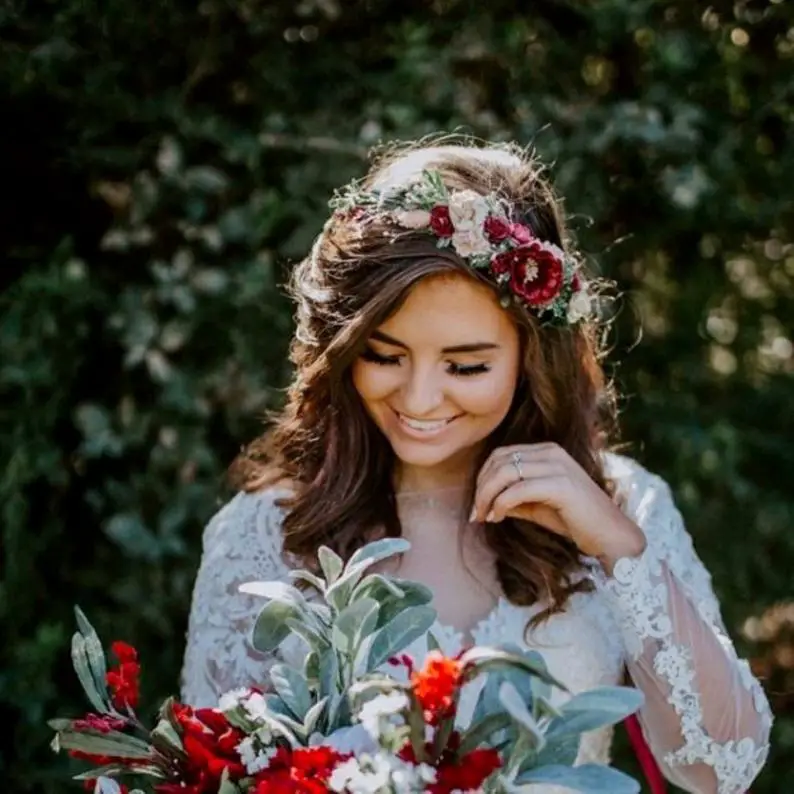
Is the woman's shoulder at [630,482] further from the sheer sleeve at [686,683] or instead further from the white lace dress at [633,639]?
the sheer sleeve at [686,683]

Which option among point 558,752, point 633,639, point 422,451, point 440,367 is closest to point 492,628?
point 633,639

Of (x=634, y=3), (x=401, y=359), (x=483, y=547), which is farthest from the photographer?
(x=634, y=3)

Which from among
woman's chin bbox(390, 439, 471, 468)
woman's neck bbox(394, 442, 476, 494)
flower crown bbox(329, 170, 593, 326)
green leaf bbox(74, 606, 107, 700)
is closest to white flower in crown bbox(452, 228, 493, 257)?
flower crown bbox(329, 170, 593, 326)

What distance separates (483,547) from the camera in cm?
208

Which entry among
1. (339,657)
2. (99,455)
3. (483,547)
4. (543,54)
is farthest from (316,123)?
(339,657)

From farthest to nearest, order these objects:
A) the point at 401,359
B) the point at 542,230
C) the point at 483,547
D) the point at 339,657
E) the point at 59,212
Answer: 1. the point at 59,212
2. the point at 483,547
3. the point at 542,230
4. the point at 401,359
5. the point at 339,657


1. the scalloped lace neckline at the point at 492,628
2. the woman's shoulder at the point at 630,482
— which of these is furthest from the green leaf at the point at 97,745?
the woman's shoulder at the point at 630,482

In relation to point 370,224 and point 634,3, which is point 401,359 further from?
point 634,3

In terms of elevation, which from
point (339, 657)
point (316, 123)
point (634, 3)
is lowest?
point (339, 657)

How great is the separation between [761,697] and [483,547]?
1.43 feet

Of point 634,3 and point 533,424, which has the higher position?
point 634,3

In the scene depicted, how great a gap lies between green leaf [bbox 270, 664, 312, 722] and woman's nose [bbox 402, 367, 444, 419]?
0.57 m

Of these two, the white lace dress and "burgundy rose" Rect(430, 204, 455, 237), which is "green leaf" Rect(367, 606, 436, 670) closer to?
the white lace dress

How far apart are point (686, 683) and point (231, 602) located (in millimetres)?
657
